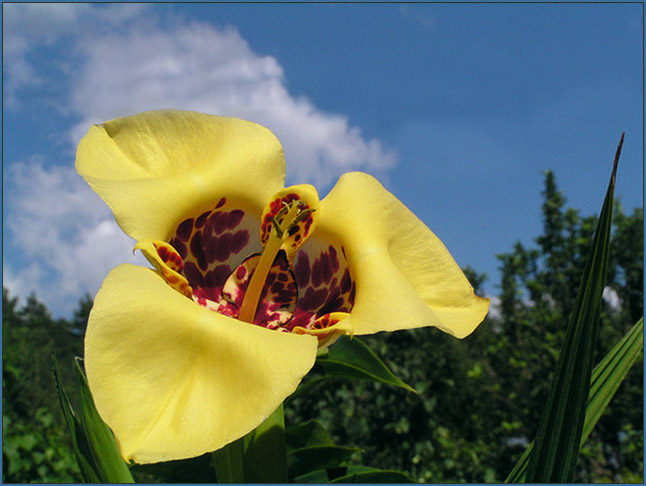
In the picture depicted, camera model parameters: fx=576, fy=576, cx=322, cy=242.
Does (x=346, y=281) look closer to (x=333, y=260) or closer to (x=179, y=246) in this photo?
(x=333, y=260)

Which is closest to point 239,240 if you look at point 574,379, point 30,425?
point 574,379

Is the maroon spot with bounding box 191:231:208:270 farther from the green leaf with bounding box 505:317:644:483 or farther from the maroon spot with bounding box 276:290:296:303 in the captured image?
the green leaf with bounding box 505:317:644:483

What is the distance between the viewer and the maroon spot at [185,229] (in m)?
0.58

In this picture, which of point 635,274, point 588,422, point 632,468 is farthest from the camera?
point 635,274

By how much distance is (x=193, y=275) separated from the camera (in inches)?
24.9

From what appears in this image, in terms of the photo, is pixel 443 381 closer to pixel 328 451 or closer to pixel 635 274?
pixel 635 274

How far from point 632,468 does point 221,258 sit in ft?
11.8

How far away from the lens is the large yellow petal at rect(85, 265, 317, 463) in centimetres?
36

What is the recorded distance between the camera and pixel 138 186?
1.63 ft

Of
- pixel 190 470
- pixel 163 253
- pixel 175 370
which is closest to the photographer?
pixel 175 370

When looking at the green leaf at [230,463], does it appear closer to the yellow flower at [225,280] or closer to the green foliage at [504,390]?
the yellow flower at [225,280]

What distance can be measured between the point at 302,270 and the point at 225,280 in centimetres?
9

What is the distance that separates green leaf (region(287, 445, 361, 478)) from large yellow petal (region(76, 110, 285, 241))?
0.28 metres

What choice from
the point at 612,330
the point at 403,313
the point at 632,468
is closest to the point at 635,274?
the point at 612,330
